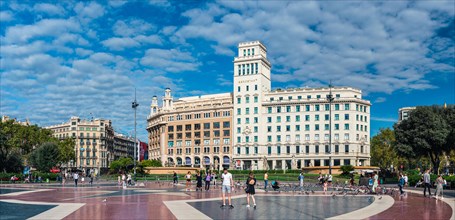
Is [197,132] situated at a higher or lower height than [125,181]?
higher

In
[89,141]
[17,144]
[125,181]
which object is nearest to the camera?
[125,181]

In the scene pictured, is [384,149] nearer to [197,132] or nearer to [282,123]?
[282,123]

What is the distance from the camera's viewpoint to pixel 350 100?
115 meters

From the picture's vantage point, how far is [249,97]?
124938 millimetres

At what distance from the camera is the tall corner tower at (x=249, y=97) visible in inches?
4882

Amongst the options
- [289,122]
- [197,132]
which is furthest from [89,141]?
[289,122]

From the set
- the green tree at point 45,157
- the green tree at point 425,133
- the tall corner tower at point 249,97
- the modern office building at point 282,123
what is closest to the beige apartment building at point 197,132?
the modern office building at point 282,123

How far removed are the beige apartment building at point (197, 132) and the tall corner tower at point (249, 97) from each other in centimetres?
360

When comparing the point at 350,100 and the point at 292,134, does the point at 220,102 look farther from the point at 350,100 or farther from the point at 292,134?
the point at 350,100

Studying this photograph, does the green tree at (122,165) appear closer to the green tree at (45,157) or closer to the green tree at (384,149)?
the green tree at (45,157)

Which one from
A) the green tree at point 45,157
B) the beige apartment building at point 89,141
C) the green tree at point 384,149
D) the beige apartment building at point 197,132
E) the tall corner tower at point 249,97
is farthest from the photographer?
the beige apartment building at point 89,141

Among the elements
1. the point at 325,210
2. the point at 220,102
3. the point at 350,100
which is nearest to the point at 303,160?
Result: the point at 350,100

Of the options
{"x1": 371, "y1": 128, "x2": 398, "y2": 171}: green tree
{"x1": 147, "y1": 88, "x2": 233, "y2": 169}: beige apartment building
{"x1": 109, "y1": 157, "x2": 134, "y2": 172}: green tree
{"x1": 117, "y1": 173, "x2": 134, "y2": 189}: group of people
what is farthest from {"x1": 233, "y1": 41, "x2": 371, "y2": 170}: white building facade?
{"x1": 117, "y1": 173, "x2": 134, "y2": 189}: group of people

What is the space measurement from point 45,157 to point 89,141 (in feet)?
262
